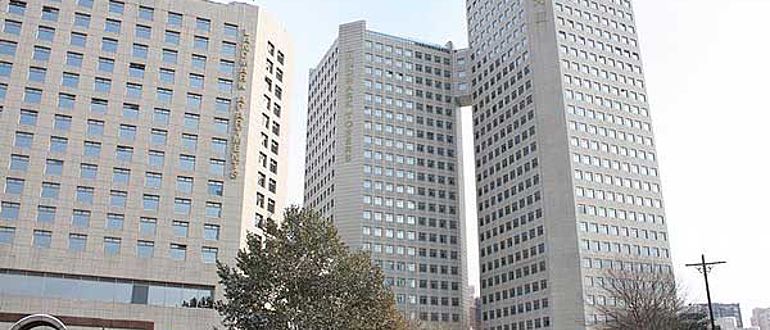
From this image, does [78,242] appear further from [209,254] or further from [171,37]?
[171,37]

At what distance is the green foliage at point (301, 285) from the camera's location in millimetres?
35375

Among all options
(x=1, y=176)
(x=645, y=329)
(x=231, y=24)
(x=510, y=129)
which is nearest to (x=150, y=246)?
(x=1, y=176)

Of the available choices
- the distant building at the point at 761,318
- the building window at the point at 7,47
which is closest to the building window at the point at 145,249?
the building window at the point at 7,47

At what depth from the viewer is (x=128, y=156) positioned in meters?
61.2

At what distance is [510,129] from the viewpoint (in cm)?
11906

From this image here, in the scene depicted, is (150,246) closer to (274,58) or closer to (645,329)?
(274,58)

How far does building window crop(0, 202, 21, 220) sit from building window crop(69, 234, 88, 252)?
4.67 metres

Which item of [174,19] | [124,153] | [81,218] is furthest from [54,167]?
[174,19]

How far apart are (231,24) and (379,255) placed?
60.5 m

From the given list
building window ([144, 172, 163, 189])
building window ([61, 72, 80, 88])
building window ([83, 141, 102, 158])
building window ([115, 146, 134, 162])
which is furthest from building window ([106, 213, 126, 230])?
A: building window ([61, 72, 80, 88])

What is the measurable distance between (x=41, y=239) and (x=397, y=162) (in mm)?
78370

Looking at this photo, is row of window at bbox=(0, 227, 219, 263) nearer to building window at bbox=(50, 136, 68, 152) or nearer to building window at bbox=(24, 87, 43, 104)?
building window at bbox=(50, 136, 68, 152)

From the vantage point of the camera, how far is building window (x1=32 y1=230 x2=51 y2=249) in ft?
184

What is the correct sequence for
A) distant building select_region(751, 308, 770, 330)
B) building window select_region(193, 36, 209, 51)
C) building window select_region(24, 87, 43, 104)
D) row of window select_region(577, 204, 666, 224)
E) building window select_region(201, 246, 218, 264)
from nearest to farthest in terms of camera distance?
1. building window select_region(24, 87, 43, 104)
2. building window select_region(201, 246, 218, 264)
3. building window select_region(193, 36, 209, 51)
4. row of window select_region(577, 204, 666, 224)
5. distant building select_region(751, 308, 770, 330)
